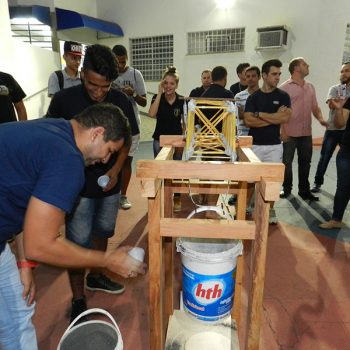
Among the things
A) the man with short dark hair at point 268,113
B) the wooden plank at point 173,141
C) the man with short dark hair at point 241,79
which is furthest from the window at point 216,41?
the wooden plank at point 173,141

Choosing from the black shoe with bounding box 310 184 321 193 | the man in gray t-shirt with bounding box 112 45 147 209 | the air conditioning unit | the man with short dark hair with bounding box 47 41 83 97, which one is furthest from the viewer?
the air conditioning unit

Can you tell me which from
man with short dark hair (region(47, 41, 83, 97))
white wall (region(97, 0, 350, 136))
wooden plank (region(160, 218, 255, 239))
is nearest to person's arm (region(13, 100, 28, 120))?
man with short dark hair (region(47, 41, 83, 97))

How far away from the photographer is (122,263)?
1.21 meters

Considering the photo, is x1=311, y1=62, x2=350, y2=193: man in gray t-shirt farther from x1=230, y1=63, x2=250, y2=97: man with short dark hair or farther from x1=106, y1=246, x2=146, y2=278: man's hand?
→ x1=106, y1=246, x2=146, y2=278: man's hand

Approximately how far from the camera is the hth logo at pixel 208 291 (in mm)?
1395

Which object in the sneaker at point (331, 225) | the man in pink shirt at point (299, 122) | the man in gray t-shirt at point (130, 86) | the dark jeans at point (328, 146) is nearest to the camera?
the sneaker at point (331, 225)

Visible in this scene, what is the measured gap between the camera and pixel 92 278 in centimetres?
236

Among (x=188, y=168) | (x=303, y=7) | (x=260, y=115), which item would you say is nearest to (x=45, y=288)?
(x=188, y=168)

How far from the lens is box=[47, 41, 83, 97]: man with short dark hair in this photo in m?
3.16

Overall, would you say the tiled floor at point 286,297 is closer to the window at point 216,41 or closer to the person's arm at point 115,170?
the person's arm at point 115,170

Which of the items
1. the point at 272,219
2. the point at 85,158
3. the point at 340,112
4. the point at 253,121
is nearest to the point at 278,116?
the point at 253,121

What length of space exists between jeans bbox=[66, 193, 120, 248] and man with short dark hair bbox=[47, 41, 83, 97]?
1742 millimetres

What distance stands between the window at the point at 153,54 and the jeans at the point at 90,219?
8.50m

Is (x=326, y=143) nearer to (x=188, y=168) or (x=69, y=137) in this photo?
(x=188, y=168)
